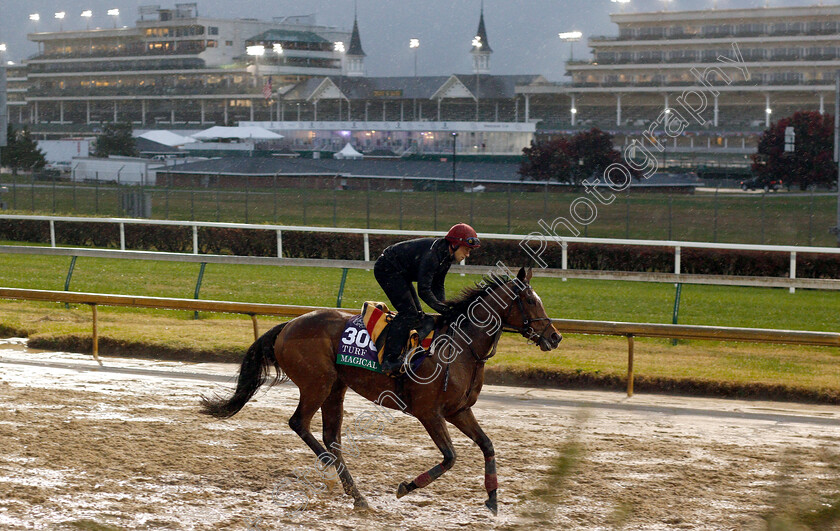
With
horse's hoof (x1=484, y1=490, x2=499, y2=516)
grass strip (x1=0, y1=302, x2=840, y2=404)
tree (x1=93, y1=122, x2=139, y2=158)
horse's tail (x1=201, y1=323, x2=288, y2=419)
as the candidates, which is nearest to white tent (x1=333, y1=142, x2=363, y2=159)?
tree (x1=93, y1=122, x2=139, y2=158)

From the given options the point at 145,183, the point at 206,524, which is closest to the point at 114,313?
the point at 206,524

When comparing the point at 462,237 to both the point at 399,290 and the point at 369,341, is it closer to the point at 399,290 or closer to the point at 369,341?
the point at 399,290

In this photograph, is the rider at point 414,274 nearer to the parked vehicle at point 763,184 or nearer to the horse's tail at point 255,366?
the horse's tail at point 255,366

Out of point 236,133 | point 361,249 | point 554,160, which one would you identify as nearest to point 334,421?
point 361,249

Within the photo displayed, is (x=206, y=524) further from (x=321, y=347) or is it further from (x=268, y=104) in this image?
(x=268, y=104)

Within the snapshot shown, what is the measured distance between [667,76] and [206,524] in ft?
208

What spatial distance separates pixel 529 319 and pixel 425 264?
801mm

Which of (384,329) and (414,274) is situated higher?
(414,274)

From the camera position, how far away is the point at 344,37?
114875 mm

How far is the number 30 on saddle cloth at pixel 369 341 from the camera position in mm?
5852

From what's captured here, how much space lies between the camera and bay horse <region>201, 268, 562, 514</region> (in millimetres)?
5719

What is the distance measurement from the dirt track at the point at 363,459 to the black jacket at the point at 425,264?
1.29 metres

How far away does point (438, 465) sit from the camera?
555 centimetres

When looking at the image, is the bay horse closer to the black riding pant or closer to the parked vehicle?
the black riding pant
